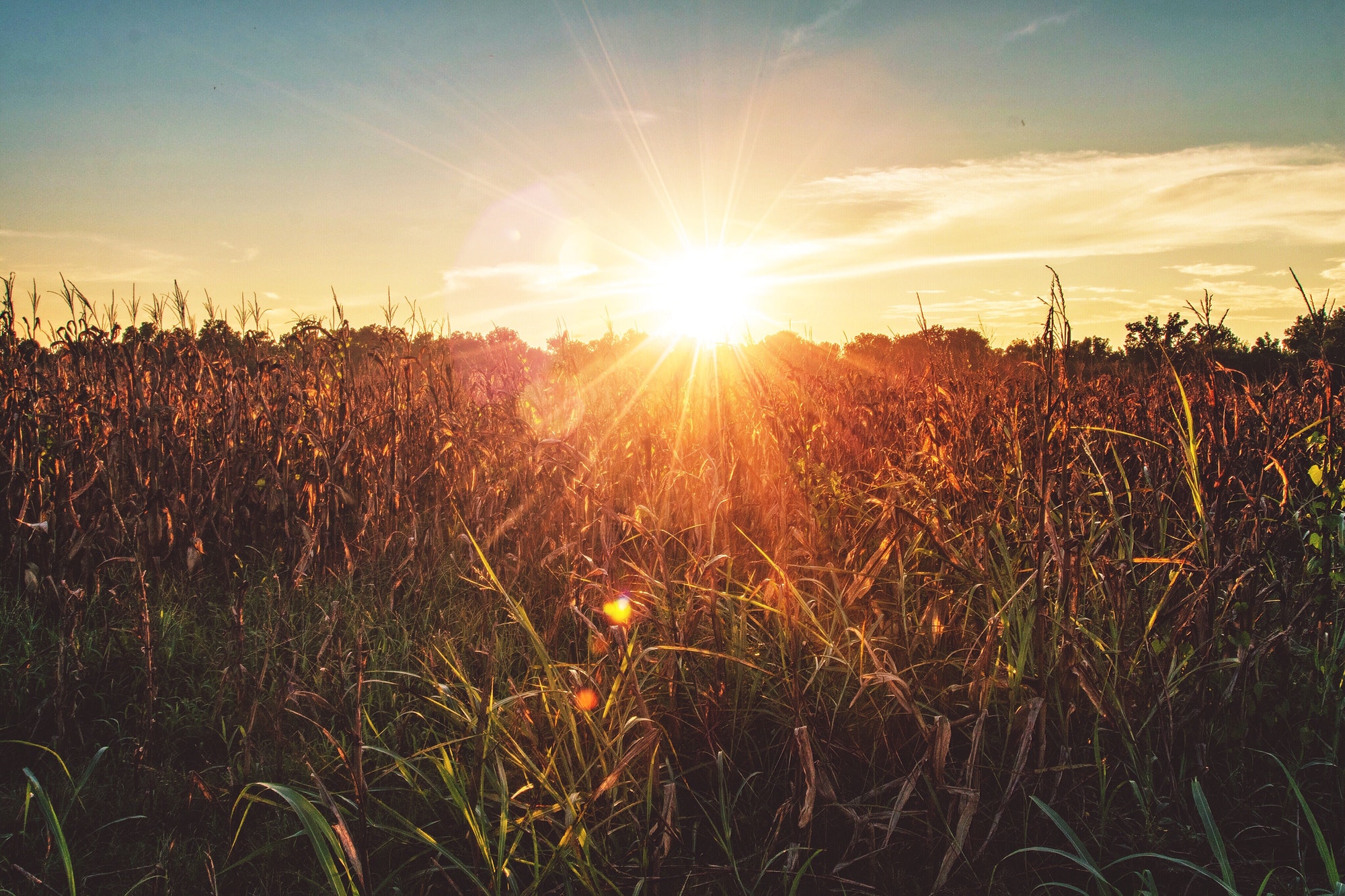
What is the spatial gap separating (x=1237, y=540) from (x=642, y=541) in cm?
208

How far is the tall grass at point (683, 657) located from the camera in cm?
150

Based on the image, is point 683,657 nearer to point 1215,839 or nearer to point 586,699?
point 586,699

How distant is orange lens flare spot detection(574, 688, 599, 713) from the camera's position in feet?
5.87

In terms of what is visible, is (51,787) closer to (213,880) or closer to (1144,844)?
(213,880)

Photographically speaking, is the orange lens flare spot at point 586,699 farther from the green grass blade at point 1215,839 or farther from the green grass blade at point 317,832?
the green grass blade at point 1215,839

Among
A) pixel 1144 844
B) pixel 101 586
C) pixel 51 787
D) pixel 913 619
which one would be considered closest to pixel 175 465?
pixel 101 586

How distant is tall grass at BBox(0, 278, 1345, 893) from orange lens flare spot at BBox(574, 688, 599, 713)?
0.02m

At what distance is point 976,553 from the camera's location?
214 centimetres

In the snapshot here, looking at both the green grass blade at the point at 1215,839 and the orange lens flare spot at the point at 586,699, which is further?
the orange lens flare spot at the point at 586,699

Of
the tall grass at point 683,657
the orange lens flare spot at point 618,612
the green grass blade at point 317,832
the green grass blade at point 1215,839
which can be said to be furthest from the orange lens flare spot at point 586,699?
the green grass blade at point 1215,839

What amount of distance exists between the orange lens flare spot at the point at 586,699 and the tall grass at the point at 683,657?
0.07ft

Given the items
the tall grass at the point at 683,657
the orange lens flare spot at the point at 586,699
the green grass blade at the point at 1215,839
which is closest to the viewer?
the green grass blade at the point at 1215,839

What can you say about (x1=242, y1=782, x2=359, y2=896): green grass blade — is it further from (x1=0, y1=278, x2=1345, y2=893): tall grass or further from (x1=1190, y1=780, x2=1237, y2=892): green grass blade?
(x1=1190, y1=780, x2=1237, y2=892): green grass blade

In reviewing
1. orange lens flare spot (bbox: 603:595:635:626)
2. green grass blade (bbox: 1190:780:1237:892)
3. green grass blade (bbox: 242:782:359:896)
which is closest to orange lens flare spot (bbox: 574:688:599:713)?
orange lens flare spot (bbox: 603:595:635:626)
